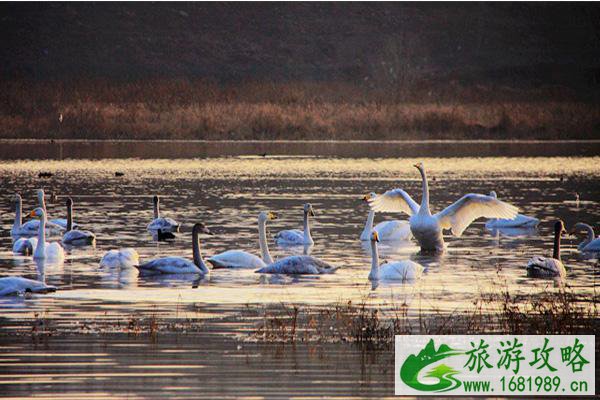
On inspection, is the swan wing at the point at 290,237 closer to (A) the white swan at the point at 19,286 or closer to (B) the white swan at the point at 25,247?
(B) the white swan at the point at 25,247

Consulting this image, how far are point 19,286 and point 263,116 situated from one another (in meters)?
35.2

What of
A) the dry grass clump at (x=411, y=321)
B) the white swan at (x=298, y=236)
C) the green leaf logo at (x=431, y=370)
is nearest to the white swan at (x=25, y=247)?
the white swan at (x=298, y=236)

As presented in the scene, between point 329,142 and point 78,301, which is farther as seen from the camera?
point 329,142

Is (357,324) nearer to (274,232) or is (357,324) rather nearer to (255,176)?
(274,232)

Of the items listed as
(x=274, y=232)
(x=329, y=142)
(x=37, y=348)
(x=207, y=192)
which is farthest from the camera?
(x=329, y=142)

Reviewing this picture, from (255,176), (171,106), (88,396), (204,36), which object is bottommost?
(88,396)

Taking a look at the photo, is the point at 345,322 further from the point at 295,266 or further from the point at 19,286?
the point at 295,266

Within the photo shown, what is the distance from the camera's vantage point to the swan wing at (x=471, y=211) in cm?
1856

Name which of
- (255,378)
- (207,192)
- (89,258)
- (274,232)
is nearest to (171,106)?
(207,192)

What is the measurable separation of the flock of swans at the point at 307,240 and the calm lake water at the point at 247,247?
7.7 inches

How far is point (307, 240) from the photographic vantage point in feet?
63.7

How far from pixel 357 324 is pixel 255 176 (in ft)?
79.6

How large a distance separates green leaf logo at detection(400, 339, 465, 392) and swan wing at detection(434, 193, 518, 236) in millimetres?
8120

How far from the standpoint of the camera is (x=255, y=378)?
950cm
